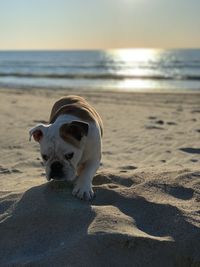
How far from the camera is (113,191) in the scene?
4.95m

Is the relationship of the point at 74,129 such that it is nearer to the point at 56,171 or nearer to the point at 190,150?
the point at 56,171

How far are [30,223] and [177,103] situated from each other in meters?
12.3

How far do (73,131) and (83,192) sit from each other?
0.68m

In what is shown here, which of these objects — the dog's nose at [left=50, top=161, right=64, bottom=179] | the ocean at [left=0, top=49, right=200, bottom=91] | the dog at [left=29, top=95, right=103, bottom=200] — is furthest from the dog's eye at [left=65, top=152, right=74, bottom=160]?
the ocean at [left=0, top=49, right=200, bottom=91]

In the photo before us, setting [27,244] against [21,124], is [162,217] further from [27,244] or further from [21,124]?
[21,124]

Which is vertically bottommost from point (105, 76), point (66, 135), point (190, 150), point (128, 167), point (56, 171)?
point (128, 167)

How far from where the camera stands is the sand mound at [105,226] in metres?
3.84

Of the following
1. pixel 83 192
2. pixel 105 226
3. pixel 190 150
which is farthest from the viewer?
pixel 190 150

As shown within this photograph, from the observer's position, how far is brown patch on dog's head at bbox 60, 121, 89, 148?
4.99 m

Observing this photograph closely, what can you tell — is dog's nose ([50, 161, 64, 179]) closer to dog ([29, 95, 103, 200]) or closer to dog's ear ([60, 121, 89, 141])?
dog ([29, 95, 103, 200])

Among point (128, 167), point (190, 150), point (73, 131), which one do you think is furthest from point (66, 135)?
point (190, 150)

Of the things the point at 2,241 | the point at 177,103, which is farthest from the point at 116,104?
the point at 2,241

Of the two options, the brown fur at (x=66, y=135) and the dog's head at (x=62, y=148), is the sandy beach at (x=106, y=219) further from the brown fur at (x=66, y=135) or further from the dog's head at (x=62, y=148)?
the brown fur at (x=66, y=135)

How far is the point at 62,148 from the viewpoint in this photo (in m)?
4.98
